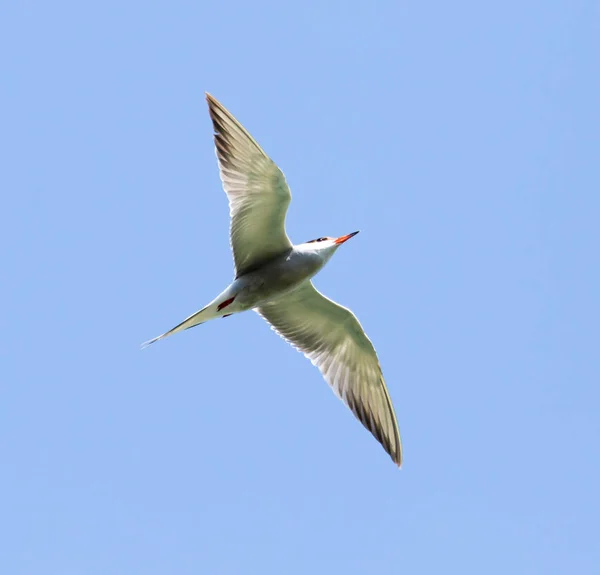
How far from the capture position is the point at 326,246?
1219 cm

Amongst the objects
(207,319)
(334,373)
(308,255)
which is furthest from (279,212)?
(334,373)

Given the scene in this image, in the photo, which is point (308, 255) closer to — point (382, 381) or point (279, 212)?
point (279, 212)

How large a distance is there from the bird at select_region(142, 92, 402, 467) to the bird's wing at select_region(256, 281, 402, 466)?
1cm

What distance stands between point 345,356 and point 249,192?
302cm

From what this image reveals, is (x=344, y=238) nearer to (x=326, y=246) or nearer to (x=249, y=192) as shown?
(x=326, y=246)

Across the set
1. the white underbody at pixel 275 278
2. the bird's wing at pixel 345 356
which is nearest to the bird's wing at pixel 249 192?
the white underbody at pixel 275 278

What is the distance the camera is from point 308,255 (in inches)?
476

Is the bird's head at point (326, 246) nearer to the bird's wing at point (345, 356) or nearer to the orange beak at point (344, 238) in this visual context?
the orange beak at point (344, 238)

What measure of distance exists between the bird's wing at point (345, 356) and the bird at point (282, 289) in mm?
13

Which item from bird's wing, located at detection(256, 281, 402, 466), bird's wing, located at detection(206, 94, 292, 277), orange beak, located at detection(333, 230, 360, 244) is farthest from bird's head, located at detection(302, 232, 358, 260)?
bird's wing, located at detection(256, 281, 402, 466)

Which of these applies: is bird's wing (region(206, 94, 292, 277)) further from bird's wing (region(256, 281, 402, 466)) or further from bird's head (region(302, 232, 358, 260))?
bird's wing (region(256, 281, 402, 466))

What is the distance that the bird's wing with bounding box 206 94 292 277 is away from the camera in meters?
11.3

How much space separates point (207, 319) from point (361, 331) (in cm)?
223

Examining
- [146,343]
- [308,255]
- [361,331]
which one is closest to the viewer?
[146,343]
